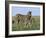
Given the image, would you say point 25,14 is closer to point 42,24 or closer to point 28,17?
point 28,17

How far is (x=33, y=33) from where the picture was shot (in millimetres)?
1518

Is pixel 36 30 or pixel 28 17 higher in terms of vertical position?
pixel 28 17

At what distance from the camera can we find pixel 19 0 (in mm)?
1492

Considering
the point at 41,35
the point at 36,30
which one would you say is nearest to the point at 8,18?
the point at 36,30

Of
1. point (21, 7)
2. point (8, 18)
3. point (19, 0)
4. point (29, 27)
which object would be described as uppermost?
point (19, 0)

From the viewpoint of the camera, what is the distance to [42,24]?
155 cm

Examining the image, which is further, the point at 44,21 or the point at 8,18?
the point at 44,21

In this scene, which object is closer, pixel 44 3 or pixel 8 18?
pixel 8 18

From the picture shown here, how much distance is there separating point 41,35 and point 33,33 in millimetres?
141

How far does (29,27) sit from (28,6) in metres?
0.34

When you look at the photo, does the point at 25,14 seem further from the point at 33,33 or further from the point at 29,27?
the point at 33,33

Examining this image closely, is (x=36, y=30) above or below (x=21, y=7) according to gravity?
below

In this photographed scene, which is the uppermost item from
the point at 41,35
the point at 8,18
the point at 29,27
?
the point at 8,18

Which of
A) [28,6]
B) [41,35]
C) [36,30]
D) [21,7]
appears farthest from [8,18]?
[41,35]
